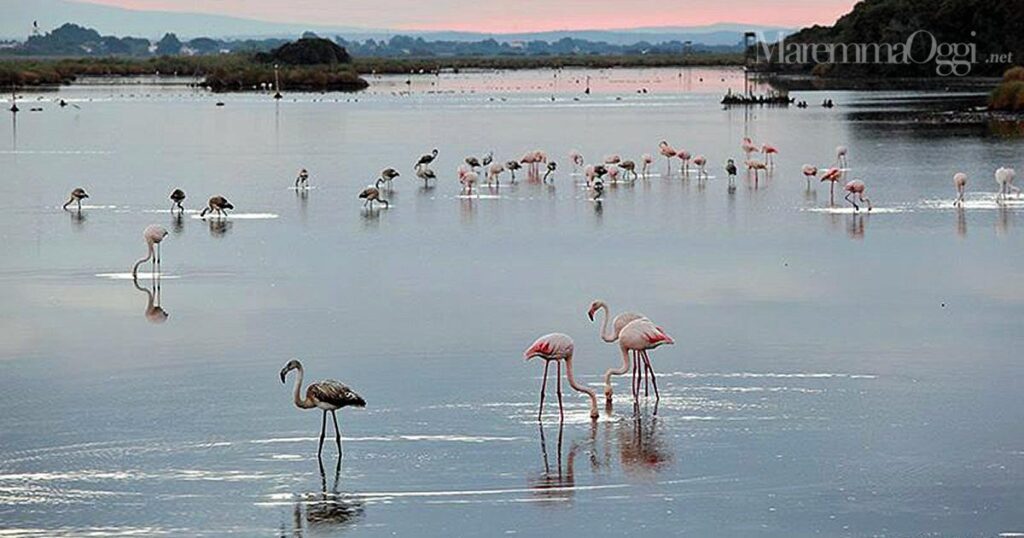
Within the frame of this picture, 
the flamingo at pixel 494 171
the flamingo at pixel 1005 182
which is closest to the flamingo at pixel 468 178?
the flamingo at pixel 494 171

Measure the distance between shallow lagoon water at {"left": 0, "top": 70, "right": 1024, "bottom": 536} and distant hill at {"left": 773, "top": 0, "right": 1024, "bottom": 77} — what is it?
73.1m

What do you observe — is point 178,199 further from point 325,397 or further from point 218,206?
point 325,397

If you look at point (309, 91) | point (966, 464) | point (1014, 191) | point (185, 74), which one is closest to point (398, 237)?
point (1014, 191)

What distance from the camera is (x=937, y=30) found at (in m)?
106

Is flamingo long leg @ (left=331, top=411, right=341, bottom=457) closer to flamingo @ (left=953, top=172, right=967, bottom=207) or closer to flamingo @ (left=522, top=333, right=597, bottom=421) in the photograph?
flamingo @ (left=522, top=333, right=597, bottom=421)

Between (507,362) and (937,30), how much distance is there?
97.4 meters

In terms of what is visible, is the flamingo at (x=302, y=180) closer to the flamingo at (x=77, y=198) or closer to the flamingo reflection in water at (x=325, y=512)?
the flamingo at (x=77, y=198)

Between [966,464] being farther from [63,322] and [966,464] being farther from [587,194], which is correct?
[587,194]

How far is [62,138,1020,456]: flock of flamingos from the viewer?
1023cm

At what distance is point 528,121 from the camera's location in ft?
175

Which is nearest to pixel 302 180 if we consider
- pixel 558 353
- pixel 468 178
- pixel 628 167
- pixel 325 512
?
pixel 468 178

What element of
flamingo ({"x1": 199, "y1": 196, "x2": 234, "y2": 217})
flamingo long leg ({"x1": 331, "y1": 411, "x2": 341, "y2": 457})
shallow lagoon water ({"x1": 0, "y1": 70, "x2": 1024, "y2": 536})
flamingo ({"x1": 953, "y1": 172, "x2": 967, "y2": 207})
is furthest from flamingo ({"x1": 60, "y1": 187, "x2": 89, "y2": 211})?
flamingo long leg ({"x1": 331, "y1": 411, "x2": 341, "y2": 457})

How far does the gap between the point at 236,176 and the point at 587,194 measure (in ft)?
23.5

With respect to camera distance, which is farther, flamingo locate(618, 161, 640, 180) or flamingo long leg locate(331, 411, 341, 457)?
flamingo locate(618, 161, 640, 180)
